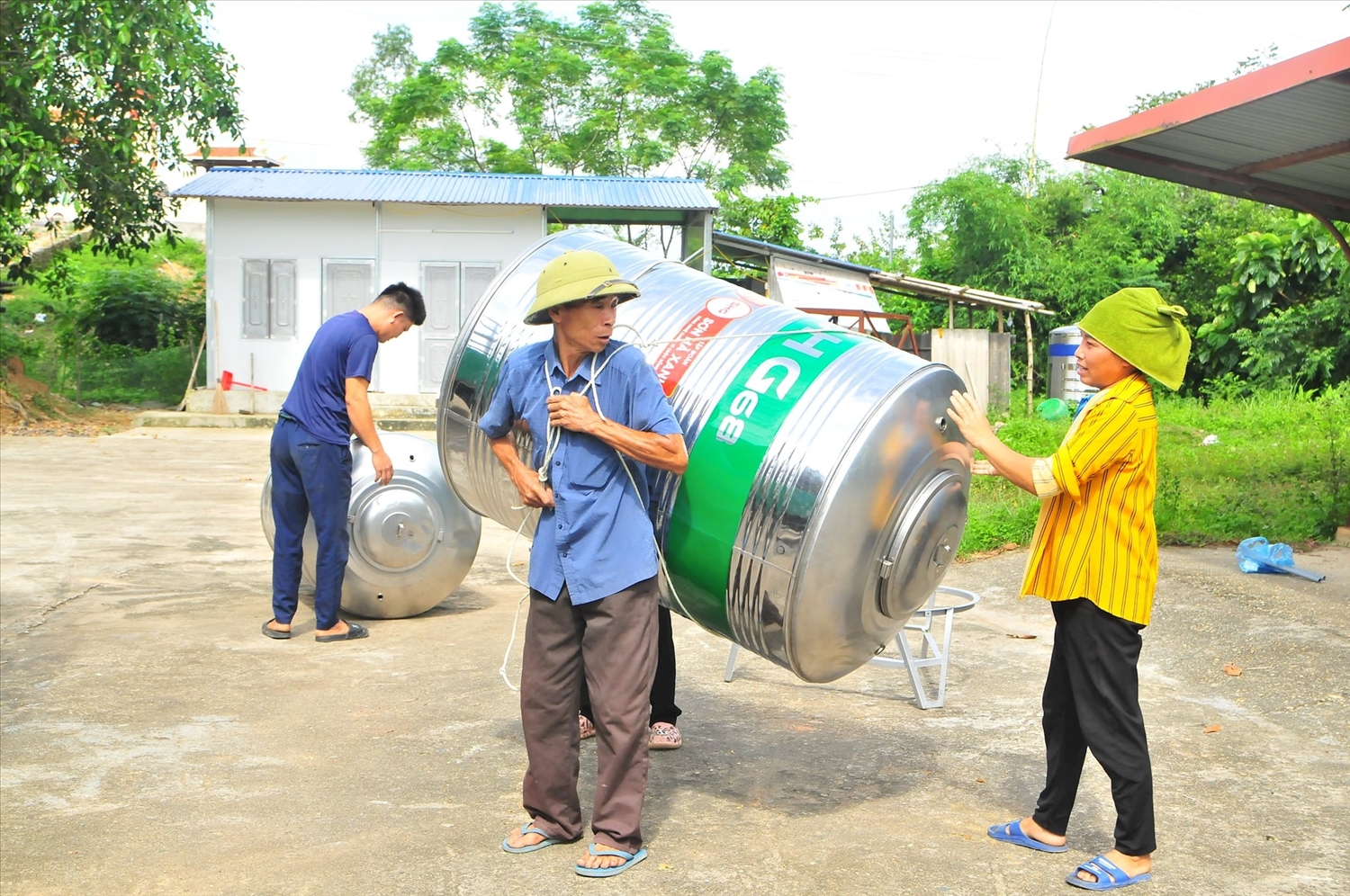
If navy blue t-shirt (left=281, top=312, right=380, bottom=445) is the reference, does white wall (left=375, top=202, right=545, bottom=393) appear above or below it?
above

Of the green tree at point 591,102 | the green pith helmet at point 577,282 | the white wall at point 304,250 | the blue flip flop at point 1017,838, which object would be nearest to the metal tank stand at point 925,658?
the blue flip flop at point 1017,838

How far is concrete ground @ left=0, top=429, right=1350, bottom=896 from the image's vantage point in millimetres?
3260

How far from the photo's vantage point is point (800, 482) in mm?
3264

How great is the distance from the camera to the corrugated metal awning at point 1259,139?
19.7ft

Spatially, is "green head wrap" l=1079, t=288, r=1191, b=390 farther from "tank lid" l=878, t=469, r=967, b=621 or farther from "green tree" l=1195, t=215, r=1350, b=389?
"green tree" l=1195, t=215, r=1350, b=389

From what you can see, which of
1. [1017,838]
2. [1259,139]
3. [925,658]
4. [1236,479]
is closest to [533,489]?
[1017,838]

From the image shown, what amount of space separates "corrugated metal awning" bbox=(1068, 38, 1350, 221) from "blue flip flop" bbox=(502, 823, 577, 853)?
4928mm

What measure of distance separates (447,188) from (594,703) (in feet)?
55.6

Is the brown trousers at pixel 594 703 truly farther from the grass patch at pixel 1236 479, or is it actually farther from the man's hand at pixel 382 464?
the grass patch at pixel 1236 479

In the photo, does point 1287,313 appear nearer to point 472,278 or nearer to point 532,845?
point 472,278

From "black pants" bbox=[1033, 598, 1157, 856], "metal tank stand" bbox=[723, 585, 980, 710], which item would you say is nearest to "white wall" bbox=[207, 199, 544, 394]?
"metal tank stand" bbox=[723, 585, 980, 710]

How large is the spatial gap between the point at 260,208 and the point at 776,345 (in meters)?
17.1

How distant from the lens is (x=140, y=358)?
67.4ft

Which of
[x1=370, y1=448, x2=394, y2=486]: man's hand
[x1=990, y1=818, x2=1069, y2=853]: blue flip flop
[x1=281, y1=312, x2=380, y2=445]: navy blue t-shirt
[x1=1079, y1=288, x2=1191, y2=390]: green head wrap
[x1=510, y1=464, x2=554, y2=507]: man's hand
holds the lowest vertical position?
[x1=990, y1=818, x2=1069, y2=853]: blue flip flop
